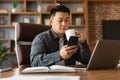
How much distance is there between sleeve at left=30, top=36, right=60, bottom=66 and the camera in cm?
145

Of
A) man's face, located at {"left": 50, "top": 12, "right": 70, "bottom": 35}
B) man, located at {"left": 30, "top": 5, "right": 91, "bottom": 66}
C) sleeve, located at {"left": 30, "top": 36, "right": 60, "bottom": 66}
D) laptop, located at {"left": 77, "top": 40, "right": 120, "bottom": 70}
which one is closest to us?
laptop, located at {"left": 77, "top": 40, "right": 120, "bottom": 70}

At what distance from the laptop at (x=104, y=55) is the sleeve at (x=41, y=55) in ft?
0.74

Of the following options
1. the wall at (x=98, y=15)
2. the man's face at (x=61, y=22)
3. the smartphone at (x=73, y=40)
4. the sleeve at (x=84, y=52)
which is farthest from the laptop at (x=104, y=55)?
the wall at (x=98, y=15)

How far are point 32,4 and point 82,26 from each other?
1.22 metres

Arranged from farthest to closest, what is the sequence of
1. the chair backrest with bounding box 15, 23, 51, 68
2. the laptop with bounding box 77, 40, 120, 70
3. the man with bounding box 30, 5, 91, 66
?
the chair backrest with bounding box 15, 23, 51, 68
the man with bounding box 30, 5, 91, 66
the laptop with bounding box 77, 40, 120, 70

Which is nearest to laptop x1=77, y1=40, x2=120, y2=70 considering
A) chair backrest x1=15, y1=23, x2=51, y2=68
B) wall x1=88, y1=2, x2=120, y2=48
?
chair backrest x1=15, y1=23, x2=51, y2=68

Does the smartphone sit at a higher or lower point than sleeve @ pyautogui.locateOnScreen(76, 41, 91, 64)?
higher

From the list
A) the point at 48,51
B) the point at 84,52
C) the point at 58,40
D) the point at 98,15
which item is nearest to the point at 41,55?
the point at 48,51

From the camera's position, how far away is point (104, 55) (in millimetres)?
→ 1355

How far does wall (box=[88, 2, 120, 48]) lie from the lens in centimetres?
515

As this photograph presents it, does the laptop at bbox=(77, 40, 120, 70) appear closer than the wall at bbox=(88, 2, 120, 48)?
Yes

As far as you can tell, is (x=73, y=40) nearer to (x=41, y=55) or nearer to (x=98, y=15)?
(x=41, y=55)

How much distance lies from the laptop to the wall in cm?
370

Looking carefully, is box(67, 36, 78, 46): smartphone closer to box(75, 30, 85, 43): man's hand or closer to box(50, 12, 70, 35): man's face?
box(75, 30, 85, 43): man's hand
